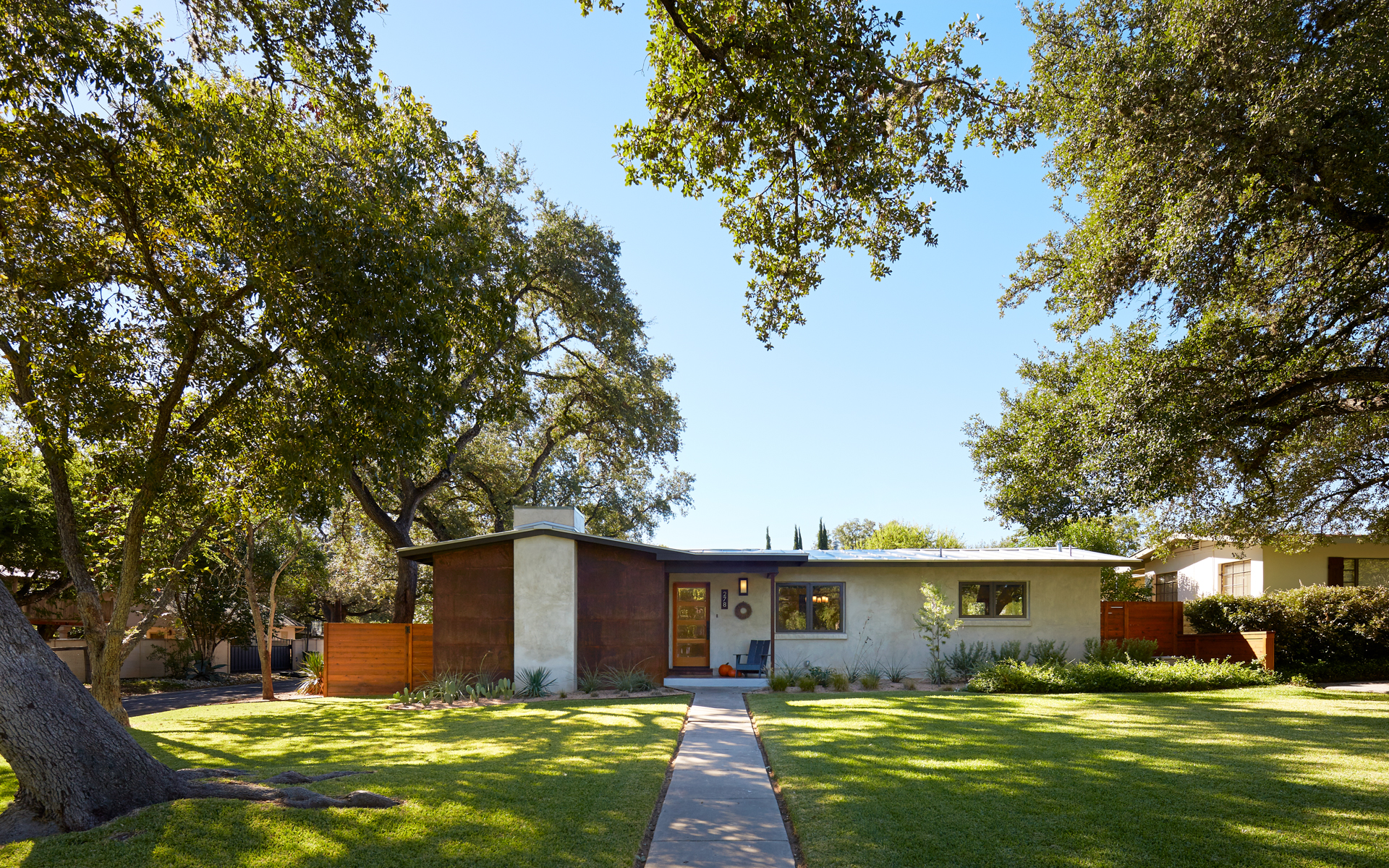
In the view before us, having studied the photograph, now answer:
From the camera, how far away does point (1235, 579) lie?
2295 centimetres

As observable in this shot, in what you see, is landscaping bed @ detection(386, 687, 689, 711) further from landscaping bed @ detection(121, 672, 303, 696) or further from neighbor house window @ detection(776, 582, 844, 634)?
landscaping bed @ detection(121, 672, 303, 696)

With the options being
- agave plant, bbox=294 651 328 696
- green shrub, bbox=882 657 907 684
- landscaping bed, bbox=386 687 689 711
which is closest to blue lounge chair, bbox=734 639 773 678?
landscaping bed, bbox=386 687 689 711

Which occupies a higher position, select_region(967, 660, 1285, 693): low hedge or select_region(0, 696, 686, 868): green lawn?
select_region(0, 696, 686, 868): green lawn

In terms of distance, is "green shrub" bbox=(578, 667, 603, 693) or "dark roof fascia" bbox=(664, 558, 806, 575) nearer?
"green shrub" bbox=(578, 667, 603, 693)

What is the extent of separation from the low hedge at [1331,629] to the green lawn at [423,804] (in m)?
15.2

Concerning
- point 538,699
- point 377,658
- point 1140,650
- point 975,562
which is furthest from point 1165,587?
point 377,658

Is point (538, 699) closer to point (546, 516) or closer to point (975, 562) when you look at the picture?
point (546, 516)

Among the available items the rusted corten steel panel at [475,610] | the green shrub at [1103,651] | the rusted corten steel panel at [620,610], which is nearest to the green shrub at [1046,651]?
the green shrub at [1103,651]

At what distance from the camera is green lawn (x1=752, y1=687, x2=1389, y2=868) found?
5.31 meters

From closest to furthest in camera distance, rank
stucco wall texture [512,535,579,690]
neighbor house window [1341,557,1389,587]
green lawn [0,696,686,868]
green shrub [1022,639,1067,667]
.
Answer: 1. green lawn [0,696,686,868]
2. stucco wall texture [512,535,579,690]
3. green shrub [1022,639,1067,667]
4. neighbor house window [1341,557,1389,587]

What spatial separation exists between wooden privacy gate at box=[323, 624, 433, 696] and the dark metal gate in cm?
1358

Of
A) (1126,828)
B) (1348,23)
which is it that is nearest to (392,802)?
(1126,828)

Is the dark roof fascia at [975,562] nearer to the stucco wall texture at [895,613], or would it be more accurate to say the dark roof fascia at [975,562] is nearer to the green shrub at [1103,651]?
the stucco wall texture at [895,613]

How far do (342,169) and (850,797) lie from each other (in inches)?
369
